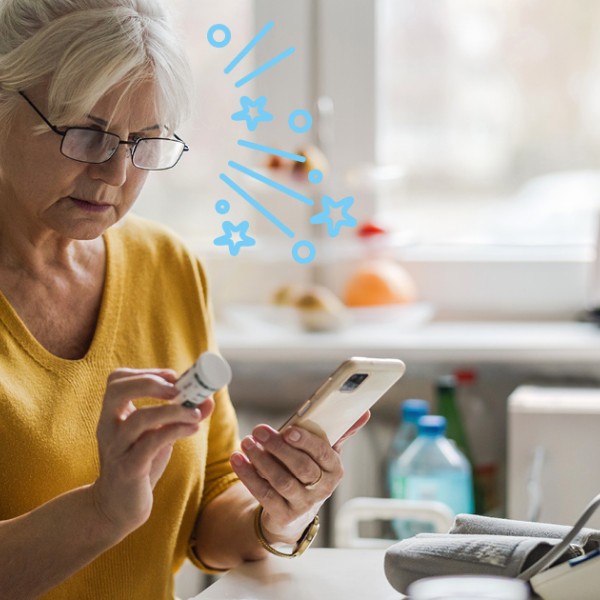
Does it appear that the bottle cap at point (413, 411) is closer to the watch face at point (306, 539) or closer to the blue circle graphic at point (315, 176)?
the blue circle graphic at point (315, 176)

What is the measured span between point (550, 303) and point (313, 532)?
1.05 m

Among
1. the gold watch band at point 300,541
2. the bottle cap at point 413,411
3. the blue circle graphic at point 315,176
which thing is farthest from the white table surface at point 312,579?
the blue circle graphic at point 315,176

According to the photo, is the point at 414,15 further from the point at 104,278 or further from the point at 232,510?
the point at 232,510

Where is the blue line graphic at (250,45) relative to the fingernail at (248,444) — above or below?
above

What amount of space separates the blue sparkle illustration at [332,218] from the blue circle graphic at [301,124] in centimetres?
13

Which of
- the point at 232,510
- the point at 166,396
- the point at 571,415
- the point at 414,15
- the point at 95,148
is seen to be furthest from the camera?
the point at 414,15

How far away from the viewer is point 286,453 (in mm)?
975

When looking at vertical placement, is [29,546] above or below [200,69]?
below

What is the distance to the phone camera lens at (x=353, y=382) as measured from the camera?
904mm

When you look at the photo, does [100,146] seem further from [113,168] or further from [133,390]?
[133,390]

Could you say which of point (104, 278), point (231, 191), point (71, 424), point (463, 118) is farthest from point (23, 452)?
point (463, 118)

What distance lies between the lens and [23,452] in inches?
41.1

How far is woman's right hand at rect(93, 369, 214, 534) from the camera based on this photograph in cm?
85

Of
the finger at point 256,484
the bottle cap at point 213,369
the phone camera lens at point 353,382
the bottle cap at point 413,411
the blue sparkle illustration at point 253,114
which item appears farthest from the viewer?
the blue sparkle illustration at point 253,114
